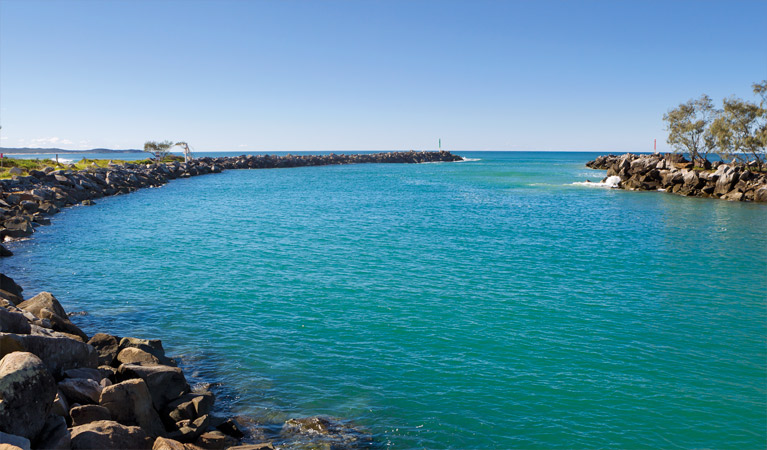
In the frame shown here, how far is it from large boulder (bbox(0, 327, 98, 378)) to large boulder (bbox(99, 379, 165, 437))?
168cm

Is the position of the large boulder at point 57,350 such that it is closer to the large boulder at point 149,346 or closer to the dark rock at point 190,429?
the large boulder at point 149,346

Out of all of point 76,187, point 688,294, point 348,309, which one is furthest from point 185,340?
point 76,187

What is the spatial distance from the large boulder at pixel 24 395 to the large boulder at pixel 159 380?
11.6 ft

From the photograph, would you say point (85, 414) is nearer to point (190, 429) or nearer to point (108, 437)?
point (108, 437)

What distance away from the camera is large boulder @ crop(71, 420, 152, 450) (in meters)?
9.03

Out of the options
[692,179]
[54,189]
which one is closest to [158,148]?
[54,189]

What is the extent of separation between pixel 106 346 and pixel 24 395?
663 centimetres

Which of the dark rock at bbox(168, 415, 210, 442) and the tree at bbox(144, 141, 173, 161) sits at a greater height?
the tree at bbox(144, 141, 173, 161)

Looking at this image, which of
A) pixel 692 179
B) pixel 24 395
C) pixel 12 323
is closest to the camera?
pixel 24 395

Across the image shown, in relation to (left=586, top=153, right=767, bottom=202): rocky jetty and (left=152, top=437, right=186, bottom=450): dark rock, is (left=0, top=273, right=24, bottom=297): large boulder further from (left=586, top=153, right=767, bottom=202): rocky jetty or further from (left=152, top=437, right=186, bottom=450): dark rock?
(left=586, top=153, right=767, bottom=202): rocky jetty

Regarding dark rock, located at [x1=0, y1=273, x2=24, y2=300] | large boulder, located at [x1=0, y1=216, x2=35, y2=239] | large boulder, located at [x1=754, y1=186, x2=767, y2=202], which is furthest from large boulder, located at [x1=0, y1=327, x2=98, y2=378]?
large boulder, located at [x1=754, y1=186, x2=767, y2=202]

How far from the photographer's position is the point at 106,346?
14594 millimetres

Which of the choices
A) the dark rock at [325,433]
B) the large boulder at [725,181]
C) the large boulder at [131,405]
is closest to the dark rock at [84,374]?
the large boulder at [131,405]

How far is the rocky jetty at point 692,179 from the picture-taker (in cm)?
6571
